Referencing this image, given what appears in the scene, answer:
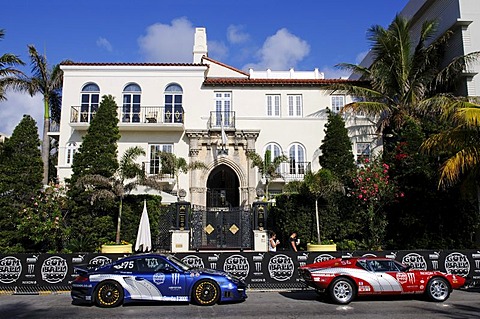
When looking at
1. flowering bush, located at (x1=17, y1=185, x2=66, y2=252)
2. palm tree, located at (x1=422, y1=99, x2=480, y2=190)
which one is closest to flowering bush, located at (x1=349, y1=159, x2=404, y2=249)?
palm tree, located at (x1=422, y1=99, x2=480, y2=190)

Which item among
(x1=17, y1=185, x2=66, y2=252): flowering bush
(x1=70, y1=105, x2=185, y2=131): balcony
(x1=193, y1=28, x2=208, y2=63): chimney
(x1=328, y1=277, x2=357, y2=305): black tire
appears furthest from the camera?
(x1=193, y1=28, x2=208, y2=63): chimney

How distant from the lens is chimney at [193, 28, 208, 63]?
32.2m

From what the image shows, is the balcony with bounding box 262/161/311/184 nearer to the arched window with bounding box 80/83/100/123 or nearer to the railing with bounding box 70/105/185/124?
the railing with bounding box 70/105/185/124

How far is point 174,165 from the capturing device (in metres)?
23.1

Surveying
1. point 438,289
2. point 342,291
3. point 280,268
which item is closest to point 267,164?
point 280,268

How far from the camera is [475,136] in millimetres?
14594

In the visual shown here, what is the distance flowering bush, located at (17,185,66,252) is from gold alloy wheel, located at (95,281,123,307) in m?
7.91

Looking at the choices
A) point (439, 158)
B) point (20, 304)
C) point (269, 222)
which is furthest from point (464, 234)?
point (20, 304)

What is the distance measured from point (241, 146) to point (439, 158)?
11.9 metres

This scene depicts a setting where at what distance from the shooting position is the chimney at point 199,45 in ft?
106

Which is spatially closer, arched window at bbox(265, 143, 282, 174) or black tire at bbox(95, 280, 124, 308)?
black tire at bbox(95, 280, 124, 308)

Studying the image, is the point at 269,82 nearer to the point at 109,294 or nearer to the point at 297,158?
the point at 297,158

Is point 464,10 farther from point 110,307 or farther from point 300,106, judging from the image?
point 110,307

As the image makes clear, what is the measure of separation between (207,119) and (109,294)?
17.2m
